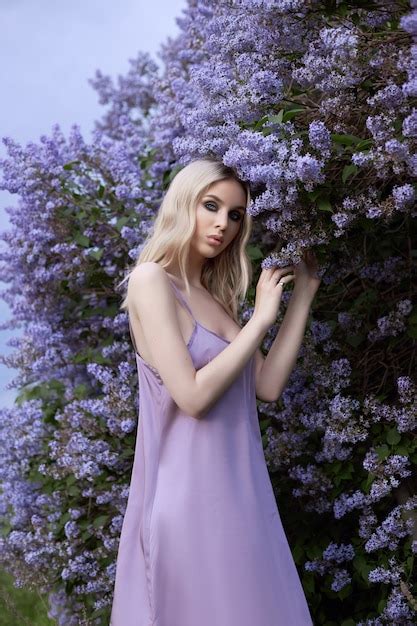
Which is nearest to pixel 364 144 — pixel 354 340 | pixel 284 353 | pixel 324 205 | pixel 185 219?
pixel 324 205

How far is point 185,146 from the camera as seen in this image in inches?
115

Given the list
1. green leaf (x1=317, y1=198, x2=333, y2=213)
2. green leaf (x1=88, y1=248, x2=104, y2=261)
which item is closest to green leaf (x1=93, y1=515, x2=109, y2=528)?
green leaf (x1=88, y1=248, x2=104, y2=261)

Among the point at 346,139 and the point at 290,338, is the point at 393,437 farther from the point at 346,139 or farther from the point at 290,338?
the point at 346,139

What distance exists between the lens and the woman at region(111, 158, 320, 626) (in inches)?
99.1

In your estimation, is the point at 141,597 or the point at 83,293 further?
the point at 83,293

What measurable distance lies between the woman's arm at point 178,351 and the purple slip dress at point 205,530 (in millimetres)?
86

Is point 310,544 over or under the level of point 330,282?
under

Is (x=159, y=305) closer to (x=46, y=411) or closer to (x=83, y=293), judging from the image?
(x=83, y=293)

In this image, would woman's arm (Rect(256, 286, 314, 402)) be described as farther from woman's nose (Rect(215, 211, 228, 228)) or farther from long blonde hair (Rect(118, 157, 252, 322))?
woman's nose (Rect(215, 211, 228, 228))

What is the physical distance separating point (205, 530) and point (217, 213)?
0.85 metres

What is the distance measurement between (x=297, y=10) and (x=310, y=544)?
188cm

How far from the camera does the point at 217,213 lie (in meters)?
2.78

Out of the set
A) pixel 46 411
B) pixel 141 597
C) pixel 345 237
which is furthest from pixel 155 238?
pixel 46 411

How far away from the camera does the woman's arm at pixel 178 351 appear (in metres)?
2.52
